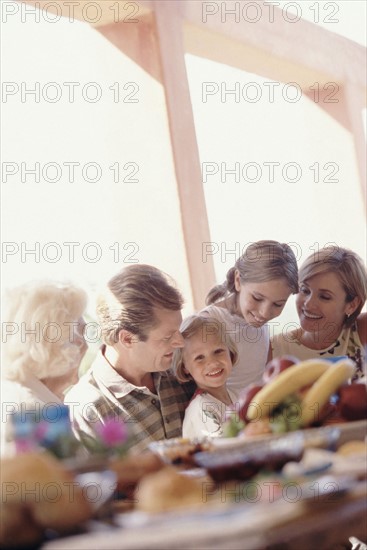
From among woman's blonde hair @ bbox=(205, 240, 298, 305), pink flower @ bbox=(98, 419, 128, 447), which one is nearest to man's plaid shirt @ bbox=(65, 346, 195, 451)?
woman's blonde hair @ bbox=(205, 240, 298, 305)

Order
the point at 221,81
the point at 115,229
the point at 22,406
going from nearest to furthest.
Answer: the point at 22,406 → the point at 115,229 → the point at 221,81

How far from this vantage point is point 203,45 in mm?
5430

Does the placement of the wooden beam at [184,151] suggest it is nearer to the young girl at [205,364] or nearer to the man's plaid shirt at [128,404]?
the young girl at [205,364]

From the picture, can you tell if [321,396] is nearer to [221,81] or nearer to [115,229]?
[115,229]

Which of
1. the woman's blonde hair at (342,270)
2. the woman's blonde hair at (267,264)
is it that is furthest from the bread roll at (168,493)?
the woman's blonde hair at (342,270)

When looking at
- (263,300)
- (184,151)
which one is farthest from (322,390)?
(184,151)

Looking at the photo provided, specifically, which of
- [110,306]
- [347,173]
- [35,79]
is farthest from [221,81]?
[110,306]

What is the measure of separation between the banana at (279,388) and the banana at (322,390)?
18mm

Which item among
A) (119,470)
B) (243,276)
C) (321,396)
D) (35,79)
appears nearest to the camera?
(119,470)

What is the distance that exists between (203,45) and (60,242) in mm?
1334

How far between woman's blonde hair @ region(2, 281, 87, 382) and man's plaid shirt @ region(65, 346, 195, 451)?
92 mm

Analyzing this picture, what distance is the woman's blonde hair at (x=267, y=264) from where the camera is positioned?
11.2 ft

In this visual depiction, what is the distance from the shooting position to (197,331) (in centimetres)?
308

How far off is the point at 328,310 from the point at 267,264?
0.28 metres
